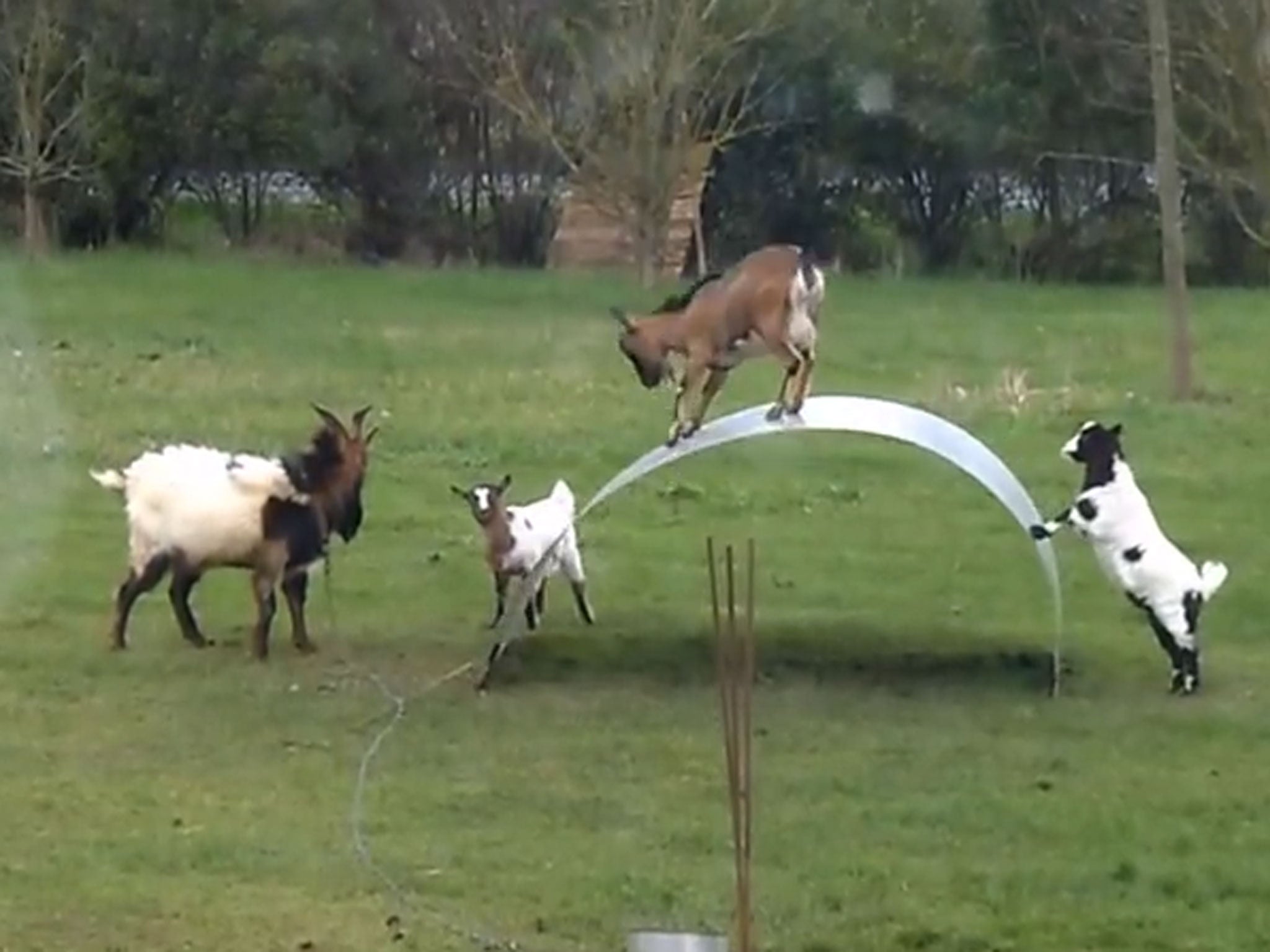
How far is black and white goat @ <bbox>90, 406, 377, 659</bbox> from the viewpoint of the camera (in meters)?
10.0

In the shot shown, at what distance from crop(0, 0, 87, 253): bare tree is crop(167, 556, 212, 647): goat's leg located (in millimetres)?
→ 15792

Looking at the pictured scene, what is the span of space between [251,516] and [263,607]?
32cm

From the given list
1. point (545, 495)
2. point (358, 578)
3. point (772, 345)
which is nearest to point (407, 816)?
point (772, 345)

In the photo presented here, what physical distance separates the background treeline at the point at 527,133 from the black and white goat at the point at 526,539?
15.4 meters

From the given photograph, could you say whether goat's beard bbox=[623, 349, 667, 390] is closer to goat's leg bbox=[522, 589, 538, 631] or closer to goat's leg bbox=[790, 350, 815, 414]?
goat's leg bbox=[790, 350, 815, 414]

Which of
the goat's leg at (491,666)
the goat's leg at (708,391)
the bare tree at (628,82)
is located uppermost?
the bare tree at (628,82)

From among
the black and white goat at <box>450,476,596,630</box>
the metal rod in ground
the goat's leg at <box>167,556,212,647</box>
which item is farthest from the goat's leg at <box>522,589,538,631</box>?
the metal rod in ground

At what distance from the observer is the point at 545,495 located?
1325cm

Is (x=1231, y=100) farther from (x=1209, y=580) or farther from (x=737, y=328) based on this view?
(x=737, y=328)

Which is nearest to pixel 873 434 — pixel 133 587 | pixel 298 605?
pixel 298 605

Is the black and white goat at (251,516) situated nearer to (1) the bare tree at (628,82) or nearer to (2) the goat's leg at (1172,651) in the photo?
(2) the goat's leg at (1172,651)

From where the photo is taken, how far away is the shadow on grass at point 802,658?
32.1 ft

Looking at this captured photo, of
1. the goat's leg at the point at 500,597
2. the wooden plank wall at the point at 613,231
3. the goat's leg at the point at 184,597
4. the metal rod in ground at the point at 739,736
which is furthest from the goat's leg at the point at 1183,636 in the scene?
the wooden plank wall at the point at 613,231

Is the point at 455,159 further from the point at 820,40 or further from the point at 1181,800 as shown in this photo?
the point at 1181,800
